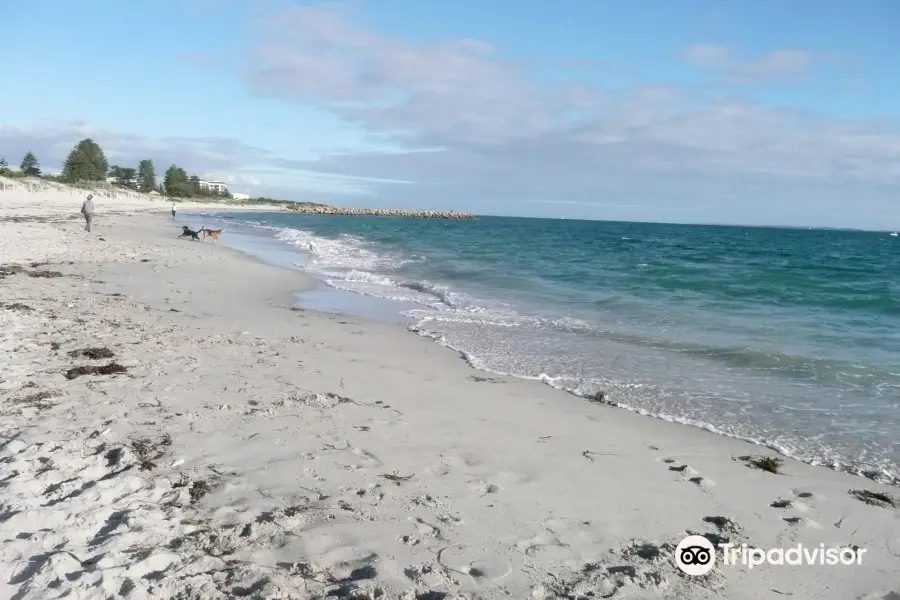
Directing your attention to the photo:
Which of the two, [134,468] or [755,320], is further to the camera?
[755,320]

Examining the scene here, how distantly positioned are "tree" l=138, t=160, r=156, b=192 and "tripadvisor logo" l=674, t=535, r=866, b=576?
112m

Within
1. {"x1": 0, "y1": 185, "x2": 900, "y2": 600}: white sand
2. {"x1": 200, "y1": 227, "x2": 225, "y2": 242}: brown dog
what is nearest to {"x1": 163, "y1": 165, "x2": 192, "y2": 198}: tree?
{"x1": 200, "y1": 227, "x2": 225, "y2": 242}: brown dog

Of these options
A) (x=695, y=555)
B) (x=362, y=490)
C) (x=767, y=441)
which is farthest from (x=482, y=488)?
(x=767, y=441)

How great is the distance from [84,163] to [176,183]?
3193 centimetres

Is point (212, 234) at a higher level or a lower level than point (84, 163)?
lower

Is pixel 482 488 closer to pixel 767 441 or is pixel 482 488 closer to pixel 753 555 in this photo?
pixel 753 555

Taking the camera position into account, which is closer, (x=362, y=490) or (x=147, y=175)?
(x=362, y=490)

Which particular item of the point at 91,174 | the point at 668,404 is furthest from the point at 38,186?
the point at 668,404

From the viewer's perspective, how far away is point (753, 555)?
3.41 meters

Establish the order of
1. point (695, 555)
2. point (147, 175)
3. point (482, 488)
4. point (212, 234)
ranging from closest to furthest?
1. point (695, 555)
2. point (482, 488)
3. point (212, 234)
4. point (147, 175)

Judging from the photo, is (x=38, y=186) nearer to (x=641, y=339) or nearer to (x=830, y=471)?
(x=641, y=339)

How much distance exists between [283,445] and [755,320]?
11.4 meters

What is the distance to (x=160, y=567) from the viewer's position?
9.35ft

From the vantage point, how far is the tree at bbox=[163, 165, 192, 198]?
99950mm
